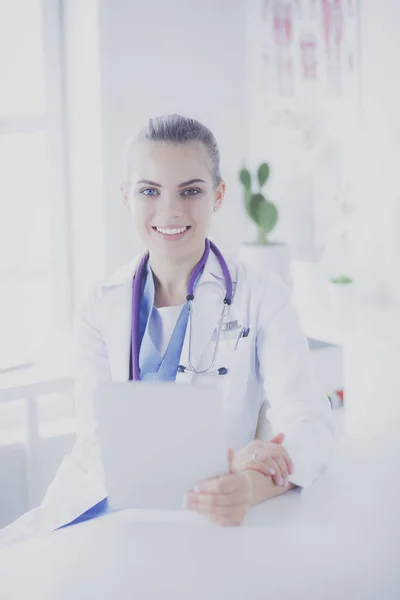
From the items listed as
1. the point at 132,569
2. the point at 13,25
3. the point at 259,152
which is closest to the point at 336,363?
the point at 259,152

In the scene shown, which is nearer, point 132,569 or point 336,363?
point 132,569

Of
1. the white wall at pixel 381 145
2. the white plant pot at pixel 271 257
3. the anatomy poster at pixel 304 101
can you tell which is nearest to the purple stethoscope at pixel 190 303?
the white plant pot at pixel 271 257

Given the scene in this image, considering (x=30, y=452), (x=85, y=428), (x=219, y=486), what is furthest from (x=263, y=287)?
(x=30, y=452)

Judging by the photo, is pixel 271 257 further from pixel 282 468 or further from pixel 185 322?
pixel 282 468

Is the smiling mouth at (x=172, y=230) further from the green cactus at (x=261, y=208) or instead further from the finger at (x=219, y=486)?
the green cactus at (x=261, y=208)

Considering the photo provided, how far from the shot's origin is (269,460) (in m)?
1.38

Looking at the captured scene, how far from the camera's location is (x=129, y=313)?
174 centimetres

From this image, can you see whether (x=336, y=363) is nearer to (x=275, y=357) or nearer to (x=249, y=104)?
(x=275, y=357)

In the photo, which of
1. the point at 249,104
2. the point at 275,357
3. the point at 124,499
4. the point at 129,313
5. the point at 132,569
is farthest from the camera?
the point at 249,104

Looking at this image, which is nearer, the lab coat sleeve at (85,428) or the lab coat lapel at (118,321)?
the lab coat sleeve at (85,428)

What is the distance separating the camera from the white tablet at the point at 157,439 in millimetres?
1154

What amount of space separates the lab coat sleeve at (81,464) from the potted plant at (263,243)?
0.99m

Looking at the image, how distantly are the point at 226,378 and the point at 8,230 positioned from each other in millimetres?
1472

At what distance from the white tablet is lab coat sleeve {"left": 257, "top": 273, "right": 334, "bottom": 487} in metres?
0.23
